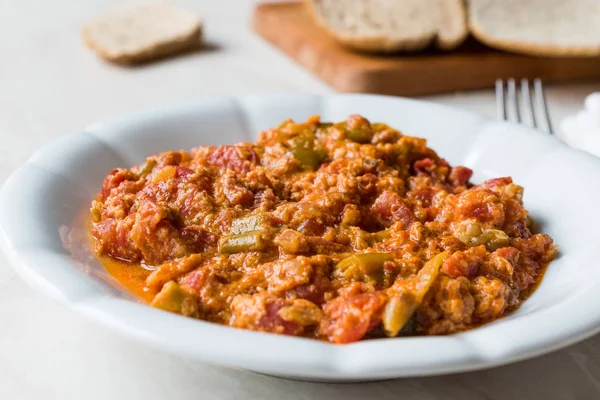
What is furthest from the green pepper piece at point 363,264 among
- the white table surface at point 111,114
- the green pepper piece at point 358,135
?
the green pepper piece at point 358,135

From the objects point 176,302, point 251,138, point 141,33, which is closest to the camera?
point 176,302

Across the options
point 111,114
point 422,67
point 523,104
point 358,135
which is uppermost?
point 358,135

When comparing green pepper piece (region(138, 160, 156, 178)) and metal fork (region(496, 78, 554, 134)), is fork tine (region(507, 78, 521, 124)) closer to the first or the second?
metal fork (region(496, 78, 554, 134))

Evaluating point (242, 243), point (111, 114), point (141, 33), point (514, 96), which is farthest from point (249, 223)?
point (141, 33)

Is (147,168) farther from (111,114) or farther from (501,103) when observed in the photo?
(501,103)

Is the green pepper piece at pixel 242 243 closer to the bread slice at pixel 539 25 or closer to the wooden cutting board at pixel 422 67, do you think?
the wooden cutting board at pixel 422 67

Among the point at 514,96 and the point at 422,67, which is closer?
the point at 514,96

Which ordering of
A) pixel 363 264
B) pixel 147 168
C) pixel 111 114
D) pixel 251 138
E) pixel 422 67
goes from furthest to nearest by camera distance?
1. pixel 422 67
2. pixel 111 114
3. pixel 251 138
4. pixel 147 168
5. pixel 363 264
